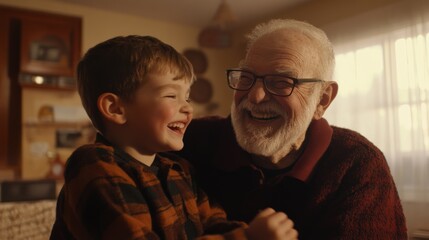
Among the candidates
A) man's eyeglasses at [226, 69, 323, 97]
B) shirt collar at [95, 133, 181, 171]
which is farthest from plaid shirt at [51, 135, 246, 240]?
man's eyeglasses at [226, 69, 323, 97]

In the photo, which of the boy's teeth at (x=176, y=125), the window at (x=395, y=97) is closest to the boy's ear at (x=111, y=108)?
the boy's teeth at (x=176, y=125)

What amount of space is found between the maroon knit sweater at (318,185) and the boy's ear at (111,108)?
39cm

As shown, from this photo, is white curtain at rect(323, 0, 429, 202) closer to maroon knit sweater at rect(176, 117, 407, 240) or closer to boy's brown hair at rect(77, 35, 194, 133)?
maroon knit sweater at rect(176, 117, 407, 240)

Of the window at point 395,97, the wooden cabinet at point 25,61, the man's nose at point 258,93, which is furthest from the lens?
the wooden cabinet at point 25,61

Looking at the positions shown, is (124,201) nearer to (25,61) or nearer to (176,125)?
(176,125)

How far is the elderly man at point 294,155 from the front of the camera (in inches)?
44.3

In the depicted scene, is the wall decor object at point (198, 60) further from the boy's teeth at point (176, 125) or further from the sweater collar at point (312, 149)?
the boy's teeth at point (176, 125)

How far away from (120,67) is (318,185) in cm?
63

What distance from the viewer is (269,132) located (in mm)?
1230

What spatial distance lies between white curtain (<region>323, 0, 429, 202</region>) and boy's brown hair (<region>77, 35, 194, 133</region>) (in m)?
3.01

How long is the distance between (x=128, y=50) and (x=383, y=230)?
81 cm

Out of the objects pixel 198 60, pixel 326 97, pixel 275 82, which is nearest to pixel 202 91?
pixel 198 60

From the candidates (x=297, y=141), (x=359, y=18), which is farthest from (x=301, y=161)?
(x=359, y=18)

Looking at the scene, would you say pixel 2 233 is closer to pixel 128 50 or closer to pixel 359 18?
pixel 128 50
